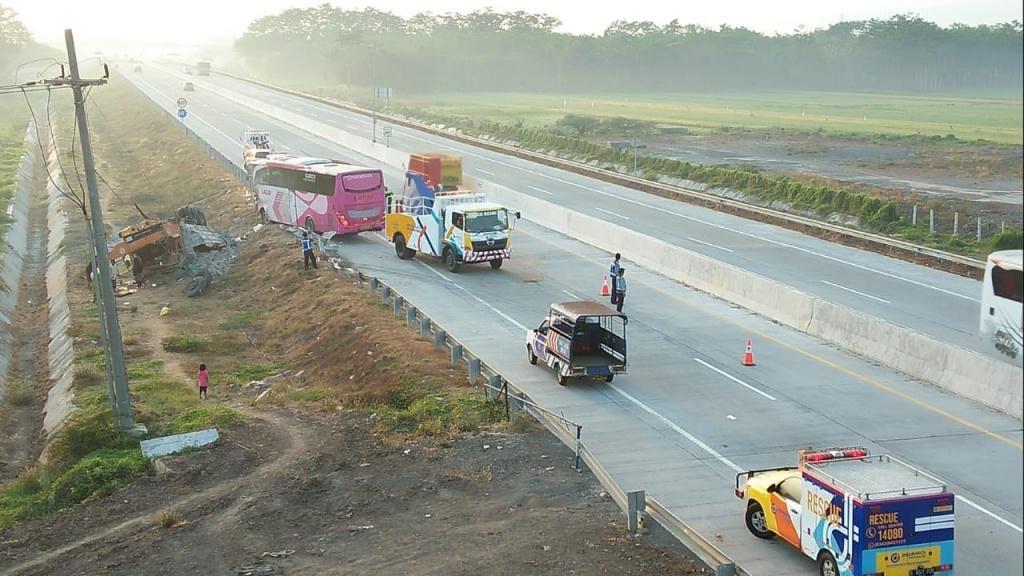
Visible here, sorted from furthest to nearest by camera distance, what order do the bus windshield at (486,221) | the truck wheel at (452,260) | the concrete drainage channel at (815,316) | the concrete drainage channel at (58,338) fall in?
the truck wheel at (452,260) < the bus windshield at (486,221) < the concrete drainage channel at (58,338) < the concrete drainage channel at (815,316)

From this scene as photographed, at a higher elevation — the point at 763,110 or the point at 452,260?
the point at 452,260

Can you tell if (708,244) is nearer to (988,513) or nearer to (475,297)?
(475,297)

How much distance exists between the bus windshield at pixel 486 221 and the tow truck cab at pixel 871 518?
25.3 metres

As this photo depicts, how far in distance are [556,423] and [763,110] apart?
422 feet

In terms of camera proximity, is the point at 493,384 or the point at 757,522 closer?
the point at 757,522

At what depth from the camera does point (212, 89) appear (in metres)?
158

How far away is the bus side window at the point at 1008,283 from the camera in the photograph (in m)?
5.91

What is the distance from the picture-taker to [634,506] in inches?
672

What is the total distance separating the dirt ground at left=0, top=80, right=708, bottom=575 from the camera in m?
16.9

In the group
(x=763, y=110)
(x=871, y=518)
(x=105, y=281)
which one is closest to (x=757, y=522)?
(x=871, y=518)

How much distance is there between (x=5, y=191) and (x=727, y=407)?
57.0 metres

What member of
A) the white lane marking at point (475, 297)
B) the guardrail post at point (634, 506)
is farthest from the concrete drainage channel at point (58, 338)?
the guardrail post at point (634, 506)

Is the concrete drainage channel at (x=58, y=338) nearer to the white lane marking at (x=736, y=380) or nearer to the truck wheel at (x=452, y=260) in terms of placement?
the truck wheel at (x=452, y=260)

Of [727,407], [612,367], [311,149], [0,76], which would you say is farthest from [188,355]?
[0,76]
